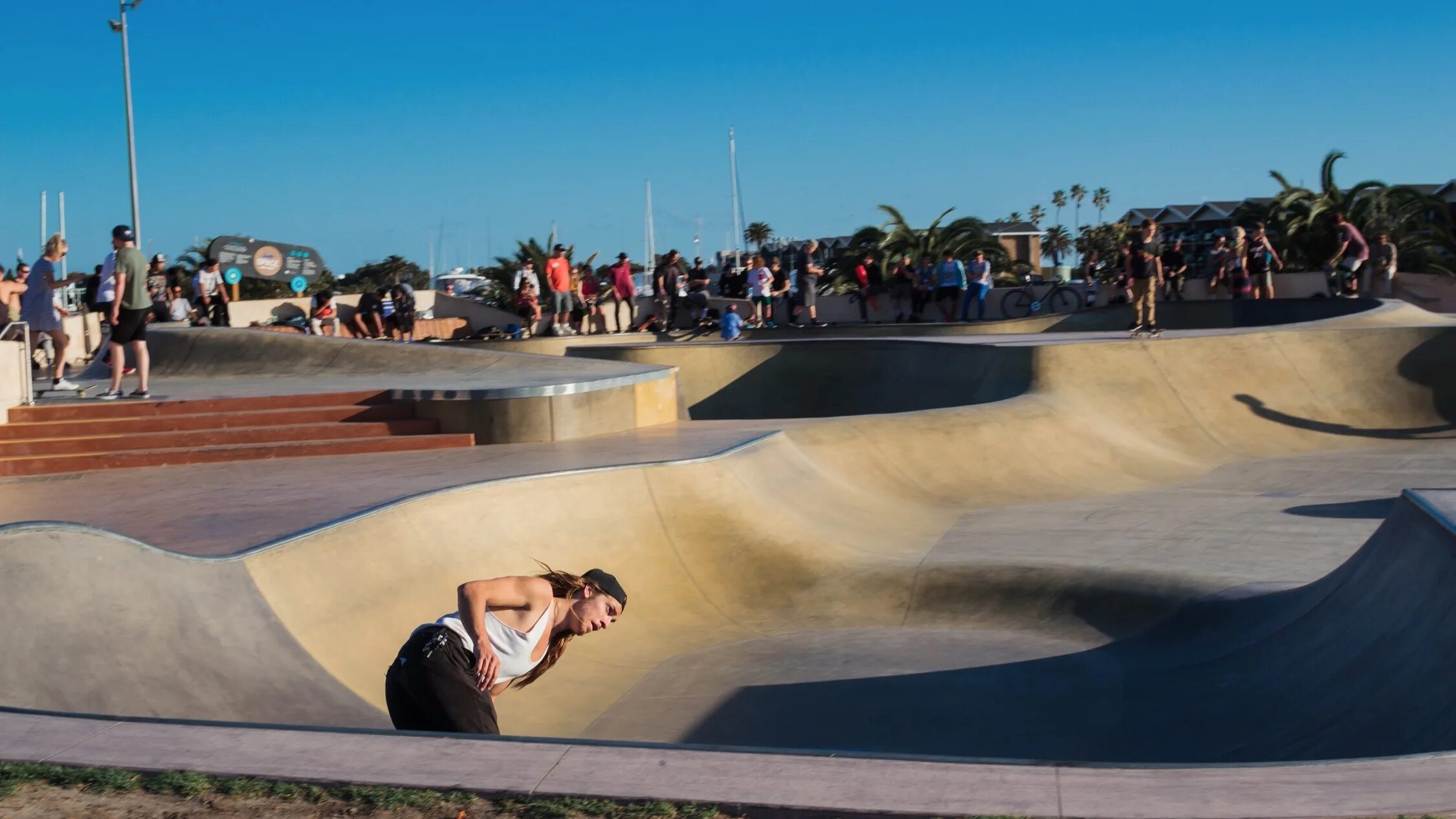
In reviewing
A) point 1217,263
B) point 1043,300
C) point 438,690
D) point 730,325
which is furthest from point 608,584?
point 1043,300

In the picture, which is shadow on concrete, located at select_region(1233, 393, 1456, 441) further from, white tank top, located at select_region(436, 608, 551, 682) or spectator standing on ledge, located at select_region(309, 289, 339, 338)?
spectator standing on ledge, located at select_region(309, 289, 339, 338)

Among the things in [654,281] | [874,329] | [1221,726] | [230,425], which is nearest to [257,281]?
[654,281]

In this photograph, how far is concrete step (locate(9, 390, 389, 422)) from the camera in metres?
10.6

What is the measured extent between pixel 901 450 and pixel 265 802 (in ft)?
30.3

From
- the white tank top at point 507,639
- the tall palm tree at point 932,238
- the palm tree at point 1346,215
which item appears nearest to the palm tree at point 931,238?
the tall palm tree at point 932,238

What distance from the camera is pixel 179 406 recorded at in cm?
A: 1120

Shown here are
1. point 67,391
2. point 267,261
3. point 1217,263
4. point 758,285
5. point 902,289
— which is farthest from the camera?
point 267,261

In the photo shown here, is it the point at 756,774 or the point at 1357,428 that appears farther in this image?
the point at 1357,428

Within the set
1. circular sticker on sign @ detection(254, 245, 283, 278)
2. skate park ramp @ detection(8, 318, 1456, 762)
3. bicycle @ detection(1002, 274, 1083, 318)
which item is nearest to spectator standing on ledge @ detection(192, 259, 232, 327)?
circular sticker on sign @ detection(254, 245, 283, 278)

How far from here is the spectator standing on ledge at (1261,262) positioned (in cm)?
2247

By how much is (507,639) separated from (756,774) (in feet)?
4.43

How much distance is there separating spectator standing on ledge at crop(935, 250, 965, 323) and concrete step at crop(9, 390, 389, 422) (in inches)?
633

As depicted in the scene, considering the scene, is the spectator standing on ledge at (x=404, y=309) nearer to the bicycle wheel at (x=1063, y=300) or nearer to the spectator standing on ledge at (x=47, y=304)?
the spectator standing on ledge at (x=47, y=304)

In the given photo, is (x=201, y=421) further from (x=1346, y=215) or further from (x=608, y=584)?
(x=1346, y=215)
